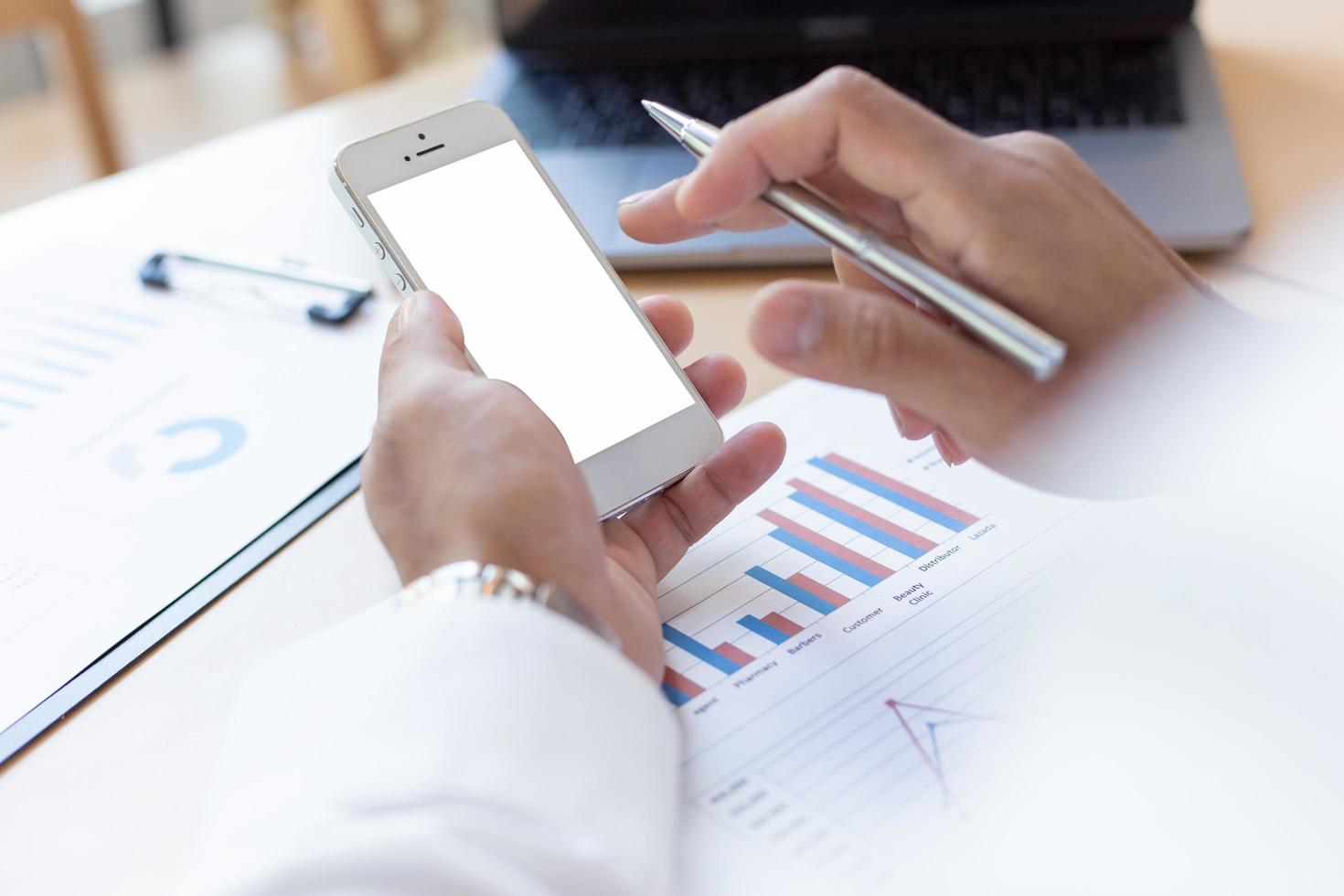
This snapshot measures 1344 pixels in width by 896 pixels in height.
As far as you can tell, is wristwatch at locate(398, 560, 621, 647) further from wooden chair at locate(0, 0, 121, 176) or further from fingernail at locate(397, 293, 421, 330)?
wooden chair at locate(0, 0, 121, 176)

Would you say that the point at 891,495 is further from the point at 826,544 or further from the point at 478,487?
the point at 478,487

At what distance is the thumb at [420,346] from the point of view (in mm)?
465

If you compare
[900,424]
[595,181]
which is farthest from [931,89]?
[900,424]

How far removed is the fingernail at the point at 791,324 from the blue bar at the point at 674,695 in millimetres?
135

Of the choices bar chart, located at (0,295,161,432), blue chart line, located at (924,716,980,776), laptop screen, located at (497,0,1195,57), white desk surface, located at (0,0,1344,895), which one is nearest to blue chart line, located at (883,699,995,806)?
blue chart line, located at (924,716,980,776)

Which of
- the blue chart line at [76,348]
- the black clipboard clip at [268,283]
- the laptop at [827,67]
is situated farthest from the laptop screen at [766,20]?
the blue chart line at [76,348]

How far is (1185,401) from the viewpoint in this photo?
48 centimetres

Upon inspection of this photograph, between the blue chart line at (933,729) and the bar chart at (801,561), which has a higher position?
the bar chart at (801,561)

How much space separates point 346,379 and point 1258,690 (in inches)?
18.5

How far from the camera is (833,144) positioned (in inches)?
18.0

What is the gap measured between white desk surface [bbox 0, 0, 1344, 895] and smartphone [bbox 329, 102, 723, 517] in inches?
4.0

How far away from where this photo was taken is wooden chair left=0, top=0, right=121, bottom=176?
1.11 metres

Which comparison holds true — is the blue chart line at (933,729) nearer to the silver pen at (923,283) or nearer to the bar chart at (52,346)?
the silver pen at (923,283)

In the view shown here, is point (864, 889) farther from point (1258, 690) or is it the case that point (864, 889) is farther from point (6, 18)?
point (6, 18)
